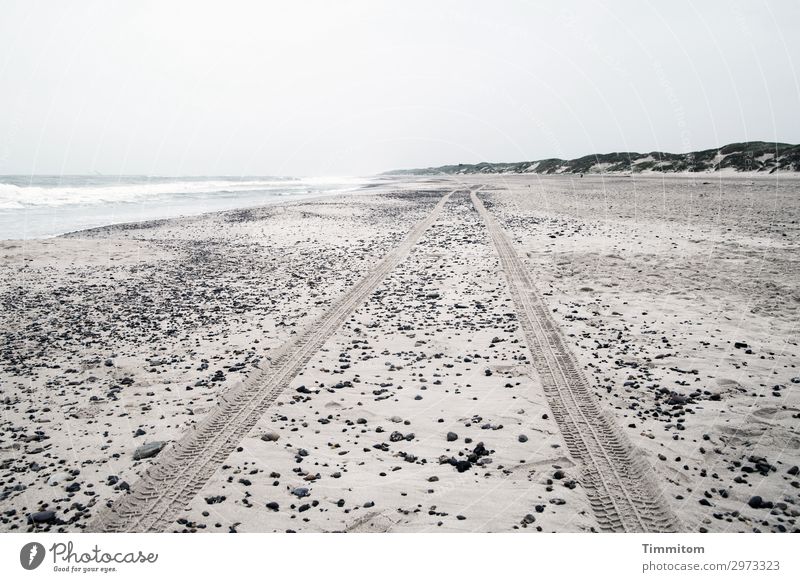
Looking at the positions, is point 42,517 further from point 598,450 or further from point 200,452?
point 598,450

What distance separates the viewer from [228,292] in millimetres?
14336

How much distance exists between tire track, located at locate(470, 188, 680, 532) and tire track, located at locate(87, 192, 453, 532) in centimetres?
472

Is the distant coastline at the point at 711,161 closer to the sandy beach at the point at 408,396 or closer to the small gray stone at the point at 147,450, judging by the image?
the sandy beach at the point at 408,396

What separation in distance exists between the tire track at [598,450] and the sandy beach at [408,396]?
0.03 m

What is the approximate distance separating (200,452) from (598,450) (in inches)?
215

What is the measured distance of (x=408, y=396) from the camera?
768cm

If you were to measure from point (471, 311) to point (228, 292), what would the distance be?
7.89 m

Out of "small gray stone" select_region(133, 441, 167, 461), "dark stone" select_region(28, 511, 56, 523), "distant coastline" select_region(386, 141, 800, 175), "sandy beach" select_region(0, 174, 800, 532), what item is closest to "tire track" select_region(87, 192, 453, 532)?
"sandy beach" select_region(0, 174, 800, 532)

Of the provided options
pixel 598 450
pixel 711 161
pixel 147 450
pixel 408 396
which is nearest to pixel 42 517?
pixel 147 450

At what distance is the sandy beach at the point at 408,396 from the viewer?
200 inches

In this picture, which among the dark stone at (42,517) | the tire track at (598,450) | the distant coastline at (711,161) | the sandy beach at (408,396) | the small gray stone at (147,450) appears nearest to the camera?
the tire track at (598,450)

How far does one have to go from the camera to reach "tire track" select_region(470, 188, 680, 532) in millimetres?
4820

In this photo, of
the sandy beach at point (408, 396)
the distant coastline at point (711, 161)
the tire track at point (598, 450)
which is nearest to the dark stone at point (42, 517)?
the sandy beach at point (408, 396)

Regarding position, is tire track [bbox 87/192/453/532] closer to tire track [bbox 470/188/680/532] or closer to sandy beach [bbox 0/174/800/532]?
sandy beach [bbox 0/174/800/532]
